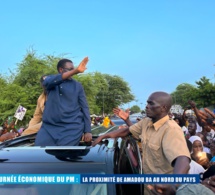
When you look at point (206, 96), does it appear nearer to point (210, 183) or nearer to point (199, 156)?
point (199, 156)

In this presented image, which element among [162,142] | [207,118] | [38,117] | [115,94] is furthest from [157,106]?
[115,94]

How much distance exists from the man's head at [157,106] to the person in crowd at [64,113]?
772mm

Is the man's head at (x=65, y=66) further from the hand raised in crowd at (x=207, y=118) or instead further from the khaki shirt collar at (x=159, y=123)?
the hand raised in crowd at (x=207, y=118)

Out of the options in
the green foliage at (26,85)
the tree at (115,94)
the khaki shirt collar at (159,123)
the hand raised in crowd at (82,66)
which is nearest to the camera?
the khaki shirt collar at (159,123)

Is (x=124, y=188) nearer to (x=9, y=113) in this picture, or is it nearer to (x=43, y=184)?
(x=43, y=184)

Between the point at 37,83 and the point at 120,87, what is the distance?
42.5 m

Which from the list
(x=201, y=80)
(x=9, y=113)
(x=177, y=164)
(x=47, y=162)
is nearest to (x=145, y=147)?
(x=177, y=164)

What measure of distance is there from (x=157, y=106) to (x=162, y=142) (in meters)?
0.33

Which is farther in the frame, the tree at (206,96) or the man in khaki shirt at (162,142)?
the tree at (206,96)

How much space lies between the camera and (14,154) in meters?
2.91

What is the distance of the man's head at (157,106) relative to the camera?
3.13 m

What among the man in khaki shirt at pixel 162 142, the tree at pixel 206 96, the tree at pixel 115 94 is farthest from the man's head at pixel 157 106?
the tree at pixel 115 94

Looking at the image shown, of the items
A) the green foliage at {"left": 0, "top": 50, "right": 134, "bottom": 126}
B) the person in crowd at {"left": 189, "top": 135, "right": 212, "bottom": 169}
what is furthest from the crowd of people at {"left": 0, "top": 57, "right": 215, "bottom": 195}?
the green foliage at {"left": 0, "top": 50, "right": 134, "bottom": 126}

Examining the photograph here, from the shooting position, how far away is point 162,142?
296 cm
